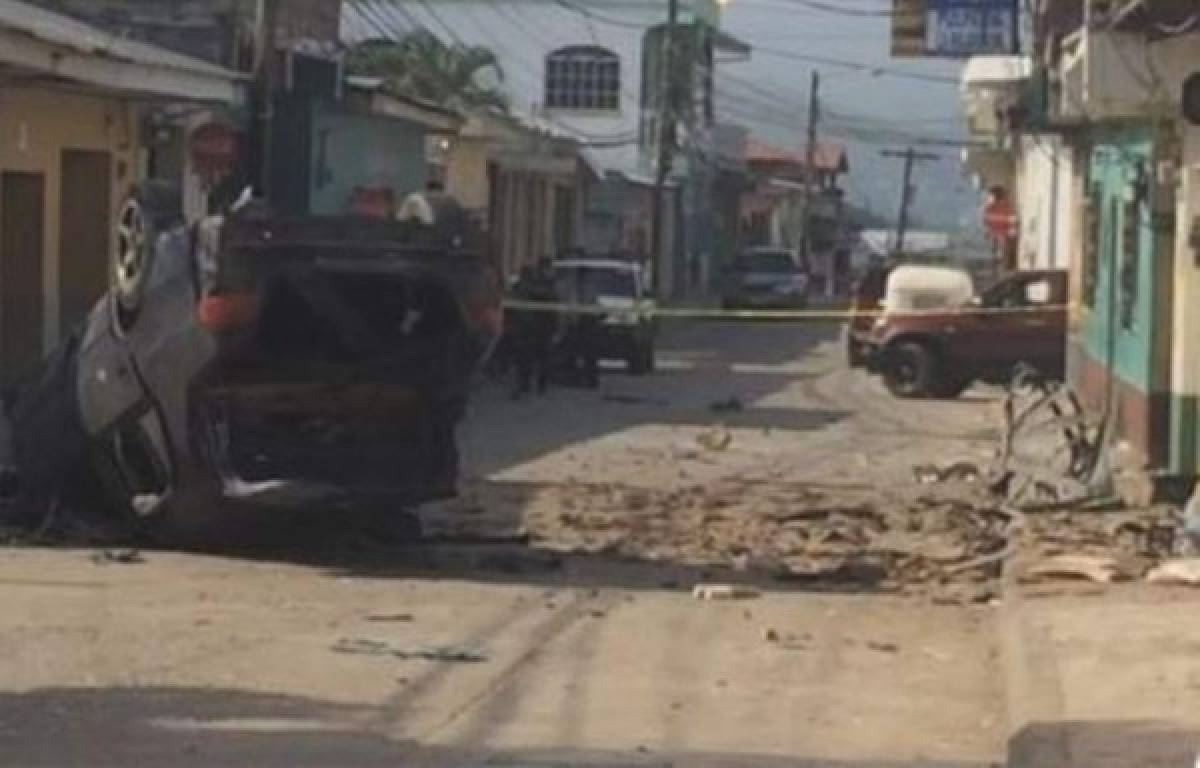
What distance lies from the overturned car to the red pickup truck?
23895mm

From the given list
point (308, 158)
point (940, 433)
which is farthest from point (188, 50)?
point (940, 433)

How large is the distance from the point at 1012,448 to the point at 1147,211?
14.0 feet

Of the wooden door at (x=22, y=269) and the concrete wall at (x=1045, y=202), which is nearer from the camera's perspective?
the wooden door at (x=22, y=269)

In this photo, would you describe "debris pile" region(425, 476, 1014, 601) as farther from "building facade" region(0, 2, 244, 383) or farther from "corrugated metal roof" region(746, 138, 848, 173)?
"corrugated metal roof" region(746, 138, 848, 173)

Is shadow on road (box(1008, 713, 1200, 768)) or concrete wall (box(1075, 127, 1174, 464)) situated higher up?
concrete wall (box(1075, 127, 1174, 464))

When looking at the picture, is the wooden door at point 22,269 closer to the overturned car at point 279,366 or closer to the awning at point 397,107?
the overturned car at point 279,366

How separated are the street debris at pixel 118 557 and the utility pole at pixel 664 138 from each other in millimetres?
55716

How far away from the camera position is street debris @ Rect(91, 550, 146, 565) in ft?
64.1

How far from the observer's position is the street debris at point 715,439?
32.4 m

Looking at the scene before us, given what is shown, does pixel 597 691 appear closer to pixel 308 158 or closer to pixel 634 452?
pixel 634 452

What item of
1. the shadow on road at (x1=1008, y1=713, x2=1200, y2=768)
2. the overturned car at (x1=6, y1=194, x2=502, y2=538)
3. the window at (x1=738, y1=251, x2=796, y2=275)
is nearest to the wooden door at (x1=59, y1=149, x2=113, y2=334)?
the overturned car at (x1=6, y1=194, x2=502, y2=538)

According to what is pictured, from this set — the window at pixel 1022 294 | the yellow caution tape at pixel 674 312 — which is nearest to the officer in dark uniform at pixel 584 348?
the yellow caution tape at pixel 674 312

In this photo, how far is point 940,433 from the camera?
36.5 meters

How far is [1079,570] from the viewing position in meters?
18.9
